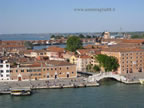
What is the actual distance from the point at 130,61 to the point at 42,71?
5071mm

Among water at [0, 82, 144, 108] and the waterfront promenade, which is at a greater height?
the waterfront promenade

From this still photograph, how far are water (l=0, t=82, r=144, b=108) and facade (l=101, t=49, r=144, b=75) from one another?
3421 millimetres

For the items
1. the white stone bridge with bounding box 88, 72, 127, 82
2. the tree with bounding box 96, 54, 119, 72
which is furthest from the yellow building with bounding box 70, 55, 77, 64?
the white stone bridge with bounding box 88, 72, 127, 82

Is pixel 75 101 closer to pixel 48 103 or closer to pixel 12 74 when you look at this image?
pixel 48 103

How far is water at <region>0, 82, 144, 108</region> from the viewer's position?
12289mm

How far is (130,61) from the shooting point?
62.6 feet

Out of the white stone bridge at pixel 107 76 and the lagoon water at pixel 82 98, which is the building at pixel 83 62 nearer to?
the white stone bridge at pixel 107 76

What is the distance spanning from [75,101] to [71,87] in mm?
2718

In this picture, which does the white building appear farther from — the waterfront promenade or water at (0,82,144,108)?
water at (0,82,144,108)

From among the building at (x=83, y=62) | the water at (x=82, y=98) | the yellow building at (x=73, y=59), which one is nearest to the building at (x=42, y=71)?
the water at (x=82, y=98)

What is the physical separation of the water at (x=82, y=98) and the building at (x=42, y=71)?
6.15ft

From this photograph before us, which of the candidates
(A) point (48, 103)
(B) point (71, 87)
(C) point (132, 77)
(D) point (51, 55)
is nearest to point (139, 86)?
(C) point (132, 77)

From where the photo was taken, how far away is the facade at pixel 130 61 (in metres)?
18.9

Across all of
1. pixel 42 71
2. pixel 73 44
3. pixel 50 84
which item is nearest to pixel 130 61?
pixel 42 71
